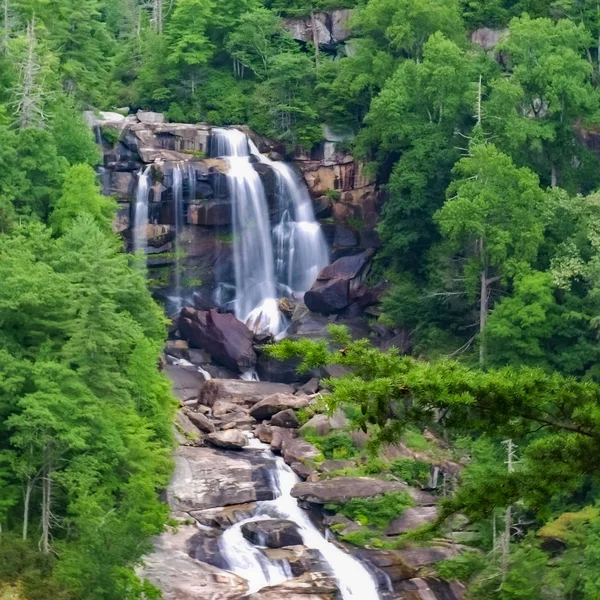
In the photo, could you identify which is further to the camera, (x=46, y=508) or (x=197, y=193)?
(x=197, y=193)

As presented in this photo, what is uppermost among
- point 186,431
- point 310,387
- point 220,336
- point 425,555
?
point 220,336

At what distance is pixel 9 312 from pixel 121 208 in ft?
59.1

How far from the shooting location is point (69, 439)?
27.2m

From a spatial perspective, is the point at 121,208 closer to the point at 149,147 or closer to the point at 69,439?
the point at 149,147

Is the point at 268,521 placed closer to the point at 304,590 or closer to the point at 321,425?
the point at 304,590

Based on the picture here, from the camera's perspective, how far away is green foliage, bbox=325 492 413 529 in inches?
1266

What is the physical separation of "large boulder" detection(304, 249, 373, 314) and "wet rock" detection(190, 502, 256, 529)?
48.7ft

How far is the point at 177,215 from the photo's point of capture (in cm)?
4769

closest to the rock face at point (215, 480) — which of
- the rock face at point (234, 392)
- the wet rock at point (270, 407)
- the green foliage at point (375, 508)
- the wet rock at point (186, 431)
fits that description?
the wet rock at point (186, 431)

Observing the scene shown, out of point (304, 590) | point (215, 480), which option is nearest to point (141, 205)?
point (215, 480)

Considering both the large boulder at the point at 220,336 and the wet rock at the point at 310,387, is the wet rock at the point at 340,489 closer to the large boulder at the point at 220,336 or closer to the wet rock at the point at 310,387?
the wet rock at the point at 310,387

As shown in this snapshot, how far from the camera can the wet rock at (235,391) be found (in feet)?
132

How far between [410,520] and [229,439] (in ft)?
21.3

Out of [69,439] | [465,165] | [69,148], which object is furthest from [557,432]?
[69,148]
